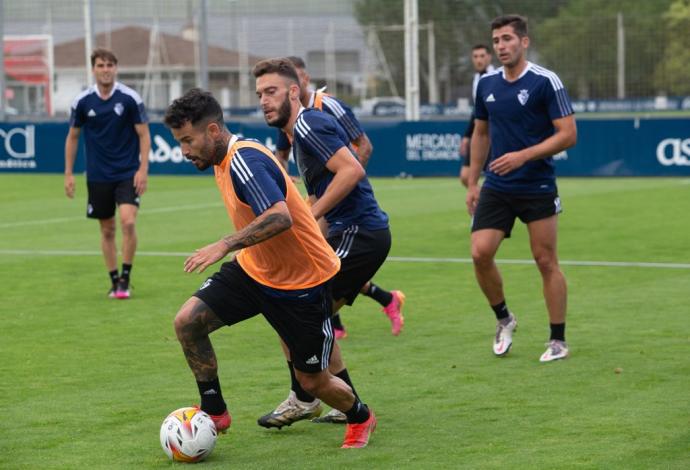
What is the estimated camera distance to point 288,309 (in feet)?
22.4

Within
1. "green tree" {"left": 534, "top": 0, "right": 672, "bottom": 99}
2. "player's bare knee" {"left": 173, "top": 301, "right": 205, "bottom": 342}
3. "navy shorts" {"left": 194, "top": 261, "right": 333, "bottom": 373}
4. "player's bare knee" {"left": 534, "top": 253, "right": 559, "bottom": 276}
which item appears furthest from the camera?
"green tree" {"left": 534, "top": 0, "right": 672, "bottom": 99}

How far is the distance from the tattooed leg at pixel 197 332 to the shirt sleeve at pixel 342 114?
2.23 m

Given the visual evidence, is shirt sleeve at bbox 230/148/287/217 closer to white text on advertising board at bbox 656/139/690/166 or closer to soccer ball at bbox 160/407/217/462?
soccer ball at bbox 160/407/217/462

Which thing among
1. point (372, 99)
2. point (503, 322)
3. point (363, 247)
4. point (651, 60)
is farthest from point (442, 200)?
point (372, 99)

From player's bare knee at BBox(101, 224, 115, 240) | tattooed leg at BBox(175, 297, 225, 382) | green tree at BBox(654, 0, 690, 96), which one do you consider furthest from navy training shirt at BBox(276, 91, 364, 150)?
green tree at BBox(654, 0, 690, 96)

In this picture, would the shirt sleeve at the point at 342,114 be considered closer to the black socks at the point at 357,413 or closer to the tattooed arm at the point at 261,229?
the black socks at the point at 357,413

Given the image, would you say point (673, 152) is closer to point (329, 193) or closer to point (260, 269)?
point (329, 193)

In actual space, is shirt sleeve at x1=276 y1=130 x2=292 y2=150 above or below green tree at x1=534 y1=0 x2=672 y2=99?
below

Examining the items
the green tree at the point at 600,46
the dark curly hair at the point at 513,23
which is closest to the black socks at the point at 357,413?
the dark curly hair at the point at 513,23

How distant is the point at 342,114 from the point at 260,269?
2.39 m

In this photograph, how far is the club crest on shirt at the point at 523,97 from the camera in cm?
918

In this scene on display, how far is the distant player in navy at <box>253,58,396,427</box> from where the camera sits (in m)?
7.29

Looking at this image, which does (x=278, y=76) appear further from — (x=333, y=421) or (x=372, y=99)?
(x=372, y=99)

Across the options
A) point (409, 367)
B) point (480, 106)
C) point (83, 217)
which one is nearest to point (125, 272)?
point (409, 367)
